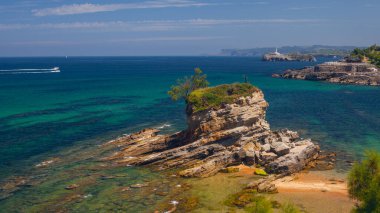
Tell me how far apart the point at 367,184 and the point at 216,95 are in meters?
33.5

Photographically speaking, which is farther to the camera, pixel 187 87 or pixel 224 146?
pixel 187 87

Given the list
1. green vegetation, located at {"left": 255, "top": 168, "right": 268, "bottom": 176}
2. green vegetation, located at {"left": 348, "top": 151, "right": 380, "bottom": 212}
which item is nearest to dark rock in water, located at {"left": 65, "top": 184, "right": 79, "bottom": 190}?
green vegetation, located at {"left": 255, "top": 168, "right": 268, "bottom": 176}

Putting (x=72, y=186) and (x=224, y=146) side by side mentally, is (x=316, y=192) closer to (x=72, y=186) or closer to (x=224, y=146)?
(x=224, y=146)

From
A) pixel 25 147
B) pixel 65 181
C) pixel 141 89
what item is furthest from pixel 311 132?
pixel 141 89

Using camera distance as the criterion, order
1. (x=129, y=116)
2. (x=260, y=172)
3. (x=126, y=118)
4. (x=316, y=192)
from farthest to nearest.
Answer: (x=129, y=116), (x=126, y=118), (x=260, y=172), (x=316, y=192)

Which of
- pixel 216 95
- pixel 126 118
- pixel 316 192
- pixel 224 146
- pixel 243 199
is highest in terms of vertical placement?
pixel 216 95

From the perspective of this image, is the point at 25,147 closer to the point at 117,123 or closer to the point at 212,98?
the point at 117,123

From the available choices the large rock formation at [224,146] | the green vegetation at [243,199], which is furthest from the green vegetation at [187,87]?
the green vegetation at [243,199]

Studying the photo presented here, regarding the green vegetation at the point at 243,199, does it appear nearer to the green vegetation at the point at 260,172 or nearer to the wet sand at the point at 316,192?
the wet sand at the point at 316,192

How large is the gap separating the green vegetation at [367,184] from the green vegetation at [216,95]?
29.9 m

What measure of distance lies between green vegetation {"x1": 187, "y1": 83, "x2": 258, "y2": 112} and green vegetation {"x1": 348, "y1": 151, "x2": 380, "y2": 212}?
29.9m

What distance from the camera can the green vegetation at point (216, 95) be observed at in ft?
210

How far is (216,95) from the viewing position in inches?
2574

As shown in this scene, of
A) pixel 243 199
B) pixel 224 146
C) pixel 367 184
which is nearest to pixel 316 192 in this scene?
pixel 243 199
